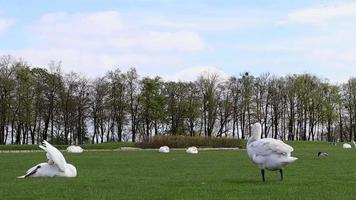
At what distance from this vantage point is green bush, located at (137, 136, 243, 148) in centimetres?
6694

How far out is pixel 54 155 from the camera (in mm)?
18141

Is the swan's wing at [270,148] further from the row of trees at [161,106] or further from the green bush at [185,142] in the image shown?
the row of trees at [161,106]

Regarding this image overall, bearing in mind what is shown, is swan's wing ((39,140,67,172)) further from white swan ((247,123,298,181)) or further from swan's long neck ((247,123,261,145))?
white swan ((247,123,298,181))

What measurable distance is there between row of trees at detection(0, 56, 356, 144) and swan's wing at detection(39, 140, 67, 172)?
64535mm

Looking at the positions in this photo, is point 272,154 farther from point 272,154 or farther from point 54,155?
point 54,155

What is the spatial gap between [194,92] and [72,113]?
2290 centimetres

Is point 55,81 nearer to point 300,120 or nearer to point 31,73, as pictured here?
point 31,73

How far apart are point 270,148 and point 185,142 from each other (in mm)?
53073

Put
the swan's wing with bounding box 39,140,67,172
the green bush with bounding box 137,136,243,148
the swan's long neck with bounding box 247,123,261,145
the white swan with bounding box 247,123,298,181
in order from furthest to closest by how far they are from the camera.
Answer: the green bush with bounding box 137,136,243,148 → the swan's wing with bounding box 39,140,67,172 → the swan's long neck with bounding box 247,123,261,145 → the white swan with bounding box 247,123,298,181

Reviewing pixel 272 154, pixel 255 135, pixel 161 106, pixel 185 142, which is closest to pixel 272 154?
pixel 272 154

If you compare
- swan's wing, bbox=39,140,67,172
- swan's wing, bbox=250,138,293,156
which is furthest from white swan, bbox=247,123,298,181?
swan's wing, bbox=39,140,67,172

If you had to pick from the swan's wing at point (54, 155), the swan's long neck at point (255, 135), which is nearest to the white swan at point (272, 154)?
the swan's long neck at point (255, 135)

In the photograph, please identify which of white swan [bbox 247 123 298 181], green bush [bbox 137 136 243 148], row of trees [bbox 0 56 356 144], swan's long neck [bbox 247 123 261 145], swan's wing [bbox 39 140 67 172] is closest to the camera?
white swan [bbox 247 123 298 181]

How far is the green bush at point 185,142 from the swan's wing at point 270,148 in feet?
165
